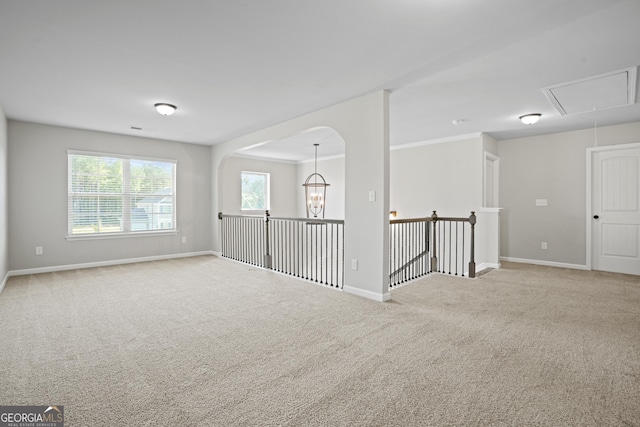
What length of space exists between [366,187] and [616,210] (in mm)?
4463

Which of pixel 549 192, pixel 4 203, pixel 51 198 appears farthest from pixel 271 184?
pixel 549 192

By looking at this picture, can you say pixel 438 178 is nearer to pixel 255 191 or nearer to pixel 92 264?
pixel 255 191

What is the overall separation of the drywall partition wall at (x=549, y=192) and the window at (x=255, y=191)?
5824 millimetres

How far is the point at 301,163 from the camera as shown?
9453 mm

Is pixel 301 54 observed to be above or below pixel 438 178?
above

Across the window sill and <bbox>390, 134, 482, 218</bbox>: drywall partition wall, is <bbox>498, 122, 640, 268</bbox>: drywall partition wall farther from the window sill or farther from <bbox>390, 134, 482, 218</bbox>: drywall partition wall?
the window sill

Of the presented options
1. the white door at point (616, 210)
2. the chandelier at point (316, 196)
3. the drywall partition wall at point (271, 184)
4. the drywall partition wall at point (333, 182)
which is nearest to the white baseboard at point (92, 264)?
the drywall partition wall at point (271, 184)

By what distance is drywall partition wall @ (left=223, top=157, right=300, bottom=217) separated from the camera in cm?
801

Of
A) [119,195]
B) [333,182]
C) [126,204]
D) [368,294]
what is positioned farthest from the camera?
[333,182]

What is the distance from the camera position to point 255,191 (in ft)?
28.5

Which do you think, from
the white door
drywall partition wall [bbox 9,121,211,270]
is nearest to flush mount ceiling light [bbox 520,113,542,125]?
the white door

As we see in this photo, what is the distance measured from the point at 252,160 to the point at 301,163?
1.58 metres

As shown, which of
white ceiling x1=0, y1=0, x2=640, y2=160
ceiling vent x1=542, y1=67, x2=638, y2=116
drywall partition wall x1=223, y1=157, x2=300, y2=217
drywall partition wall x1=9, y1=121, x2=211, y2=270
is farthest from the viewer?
drywall partition wall x1=223, y1=157, x2=300, y2=217

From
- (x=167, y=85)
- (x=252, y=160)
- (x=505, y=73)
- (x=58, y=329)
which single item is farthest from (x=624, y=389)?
(x=252, y=160)
